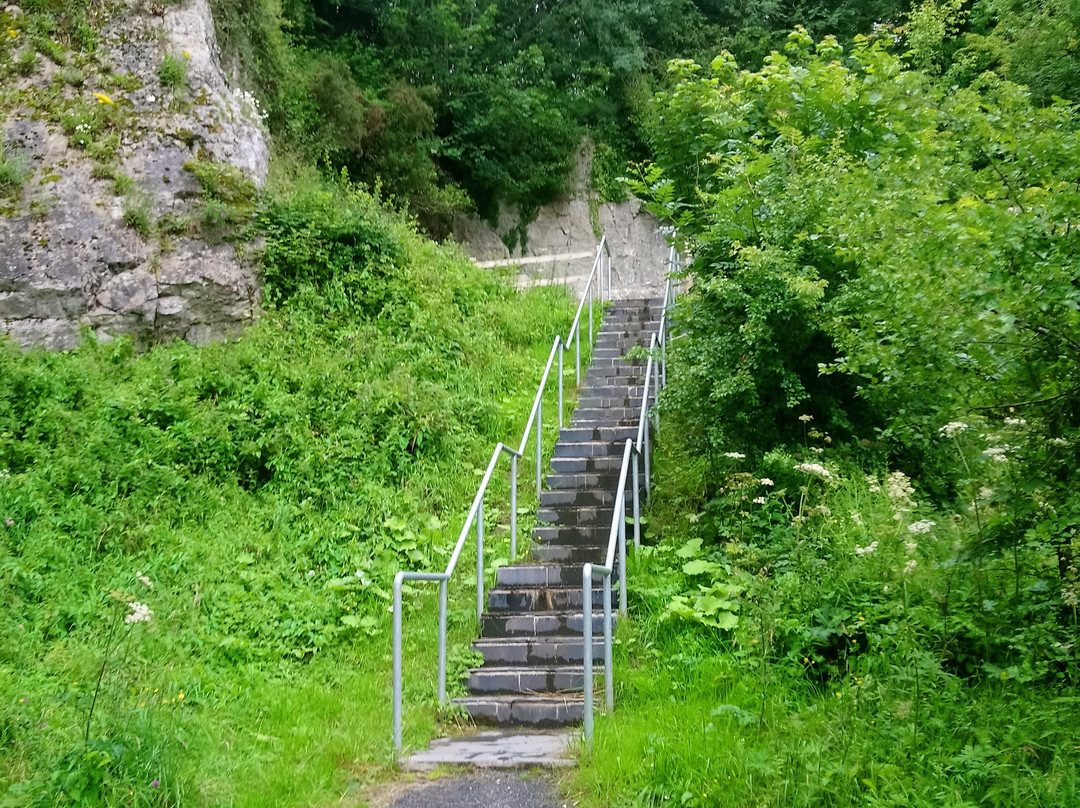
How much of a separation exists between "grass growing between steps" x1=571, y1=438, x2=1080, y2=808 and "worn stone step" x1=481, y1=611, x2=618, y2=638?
53cm

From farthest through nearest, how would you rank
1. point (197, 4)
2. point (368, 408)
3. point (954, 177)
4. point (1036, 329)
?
1. point (197, 4)
2. point (368, 408)
3. point (954, 177)
4. point (1036, 329)

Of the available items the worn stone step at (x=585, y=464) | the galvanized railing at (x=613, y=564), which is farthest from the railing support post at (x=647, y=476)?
the worn stone step at (x=585, y=464)

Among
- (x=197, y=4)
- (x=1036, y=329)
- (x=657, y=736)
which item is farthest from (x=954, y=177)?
(x=197, y=4)

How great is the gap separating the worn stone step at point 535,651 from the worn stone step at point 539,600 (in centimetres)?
43

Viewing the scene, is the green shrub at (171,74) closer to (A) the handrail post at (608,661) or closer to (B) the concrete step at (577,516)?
(B) the concrete step at (577,516)

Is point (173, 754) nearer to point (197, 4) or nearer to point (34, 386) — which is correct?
point (34, 386)

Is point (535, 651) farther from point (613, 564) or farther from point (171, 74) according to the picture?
point (171, 74)

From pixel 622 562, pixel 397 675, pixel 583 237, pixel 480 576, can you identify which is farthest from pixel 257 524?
pixel 583 237

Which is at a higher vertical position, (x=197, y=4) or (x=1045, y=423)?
(x=197, y=4)

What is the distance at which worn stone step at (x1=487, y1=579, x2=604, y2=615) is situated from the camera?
Answer: 21.1ft

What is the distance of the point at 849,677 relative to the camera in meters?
4.24

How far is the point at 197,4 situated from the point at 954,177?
1136 cm

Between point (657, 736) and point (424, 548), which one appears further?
point (424, 548)

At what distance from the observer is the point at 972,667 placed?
13.6 ft
